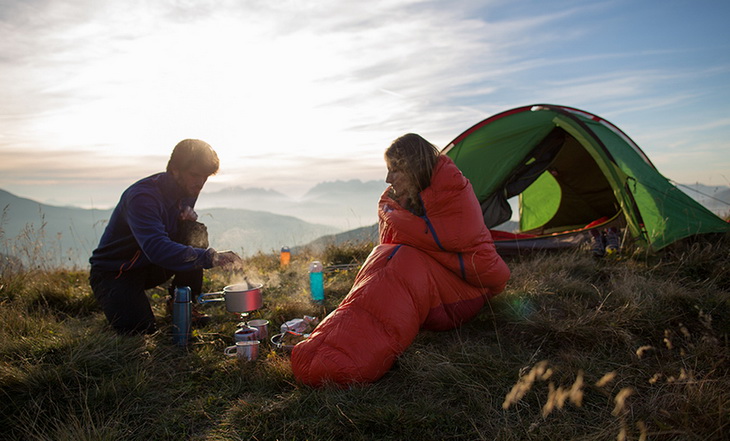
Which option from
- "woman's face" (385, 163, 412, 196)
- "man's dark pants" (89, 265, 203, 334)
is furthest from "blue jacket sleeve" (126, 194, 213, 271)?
"woman's face" (385, 163, 412, 196)

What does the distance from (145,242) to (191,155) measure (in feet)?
2.34

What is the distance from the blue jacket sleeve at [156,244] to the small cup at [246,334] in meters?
0.51

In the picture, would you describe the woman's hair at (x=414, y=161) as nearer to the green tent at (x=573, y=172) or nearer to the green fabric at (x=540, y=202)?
the green tent at (x=573, y=172)

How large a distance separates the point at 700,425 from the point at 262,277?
4011 mm

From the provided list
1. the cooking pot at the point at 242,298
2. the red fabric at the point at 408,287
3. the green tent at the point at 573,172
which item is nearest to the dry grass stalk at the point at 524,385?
the red fabric at the point at 408,287

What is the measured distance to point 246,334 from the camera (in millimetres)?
3000

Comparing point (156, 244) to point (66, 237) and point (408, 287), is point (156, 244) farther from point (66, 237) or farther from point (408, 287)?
point (66, 237)

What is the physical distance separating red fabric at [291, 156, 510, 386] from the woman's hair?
6 centimetres

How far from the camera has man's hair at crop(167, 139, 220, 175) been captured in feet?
10.8

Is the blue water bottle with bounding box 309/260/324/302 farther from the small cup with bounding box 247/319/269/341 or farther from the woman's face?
the woman's face

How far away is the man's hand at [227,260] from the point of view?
9.98 ft

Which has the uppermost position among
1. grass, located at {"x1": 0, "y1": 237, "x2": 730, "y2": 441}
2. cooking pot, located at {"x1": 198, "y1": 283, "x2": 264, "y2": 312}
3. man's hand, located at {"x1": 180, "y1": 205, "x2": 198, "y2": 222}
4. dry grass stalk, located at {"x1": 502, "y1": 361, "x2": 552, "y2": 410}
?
man's hand, located at {"x1": 180, "y1": 205, "x2": 198, "y2": 222}

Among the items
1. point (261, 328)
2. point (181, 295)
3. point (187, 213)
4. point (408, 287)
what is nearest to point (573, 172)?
point (408, 287)

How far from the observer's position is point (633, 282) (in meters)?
3.48
